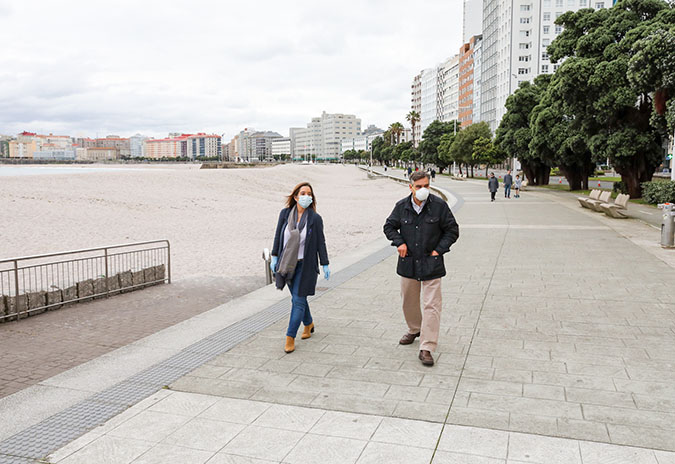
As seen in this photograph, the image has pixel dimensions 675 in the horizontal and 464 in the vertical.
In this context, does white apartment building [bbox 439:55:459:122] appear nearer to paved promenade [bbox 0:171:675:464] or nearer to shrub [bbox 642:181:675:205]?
shrub [bbox 642:181:675:205]

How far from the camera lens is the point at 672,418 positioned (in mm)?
4078

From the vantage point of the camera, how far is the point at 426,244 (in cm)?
533

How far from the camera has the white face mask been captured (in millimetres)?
5188

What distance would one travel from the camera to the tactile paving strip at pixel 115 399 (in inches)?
148

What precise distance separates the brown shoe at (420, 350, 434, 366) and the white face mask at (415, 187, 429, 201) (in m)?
1.38

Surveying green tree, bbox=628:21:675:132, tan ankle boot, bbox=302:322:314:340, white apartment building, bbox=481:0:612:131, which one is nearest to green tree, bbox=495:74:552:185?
green tree, bbox=628:21:675:132

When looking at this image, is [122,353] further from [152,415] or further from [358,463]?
[358,463]

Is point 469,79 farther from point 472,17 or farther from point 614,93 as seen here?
point 614,93

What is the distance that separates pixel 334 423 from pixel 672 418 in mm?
2363

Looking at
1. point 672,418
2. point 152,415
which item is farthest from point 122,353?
point 672,418

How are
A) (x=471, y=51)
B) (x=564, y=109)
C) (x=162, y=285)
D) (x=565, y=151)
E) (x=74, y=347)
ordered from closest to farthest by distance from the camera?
(x=74, y=347)
(x=162, y=285)
(x=564, y=109)
(x=565, y=151)
(x=471, y=51)

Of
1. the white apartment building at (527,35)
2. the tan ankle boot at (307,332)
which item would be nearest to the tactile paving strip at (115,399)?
the tan ankle boot at (307,332)

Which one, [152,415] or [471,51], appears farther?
[471,51]

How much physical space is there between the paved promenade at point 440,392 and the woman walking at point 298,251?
470 mm
